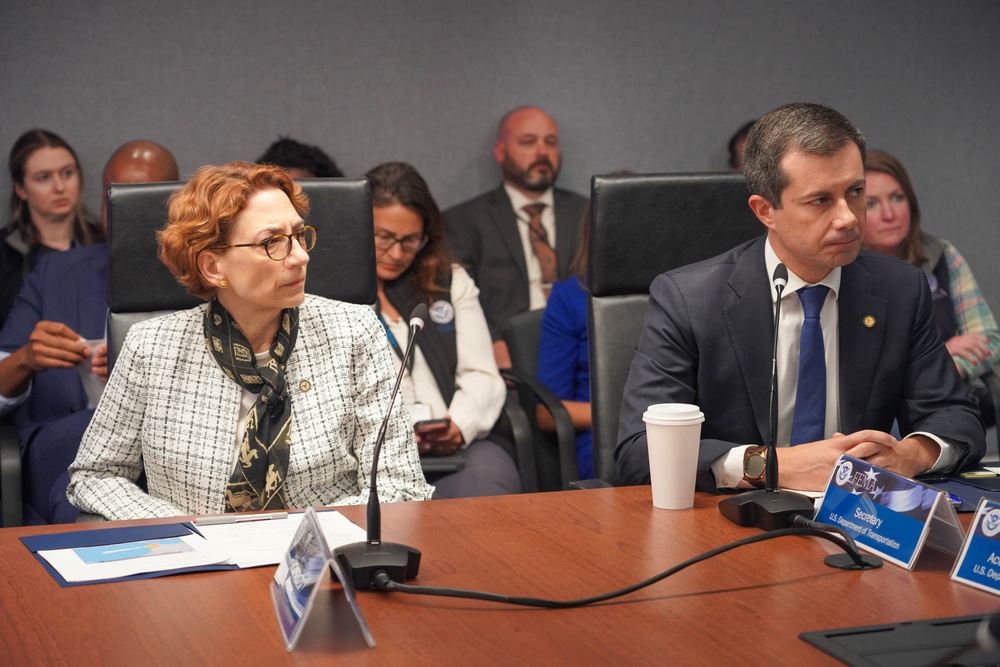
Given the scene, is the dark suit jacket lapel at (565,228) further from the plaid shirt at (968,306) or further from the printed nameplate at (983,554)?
the printed nameplate at (983,554)

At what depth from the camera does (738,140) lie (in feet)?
14.0

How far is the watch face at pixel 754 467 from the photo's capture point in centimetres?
168

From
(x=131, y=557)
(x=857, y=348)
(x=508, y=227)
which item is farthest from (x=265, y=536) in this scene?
(x=508, y=227)

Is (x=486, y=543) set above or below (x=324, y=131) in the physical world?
below

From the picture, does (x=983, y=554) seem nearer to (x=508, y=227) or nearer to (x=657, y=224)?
(x=657, y=224)

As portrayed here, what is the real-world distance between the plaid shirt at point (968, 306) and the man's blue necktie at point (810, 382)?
1.53 meters

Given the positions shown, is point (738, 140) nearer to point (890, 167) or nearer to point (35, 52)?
point (890, 167)

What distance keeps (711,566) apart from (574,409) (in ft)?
5.32

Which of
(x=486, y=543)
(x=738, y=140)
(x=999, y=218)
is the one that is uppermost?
(x=738, y=140)

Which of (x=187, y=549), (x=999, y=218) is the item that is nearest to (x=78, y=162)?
(x=187, y=549)

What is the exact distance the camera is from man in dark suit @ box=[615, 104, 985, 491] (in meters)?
1.90

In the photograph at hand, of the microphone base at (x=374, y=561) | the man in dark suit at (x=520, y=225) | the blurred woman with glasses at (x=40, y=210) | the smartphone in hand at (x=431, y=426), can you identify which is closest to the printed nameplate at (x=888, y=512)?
the microphone base at (x=374, y=561)

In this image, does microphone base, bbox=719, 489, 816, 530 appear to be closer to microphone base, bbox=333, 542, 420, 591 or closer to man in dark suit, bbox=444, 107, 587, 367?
microphone base, bbox=333, 542, 420, 591

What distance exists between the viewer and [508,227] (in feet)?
13.3
